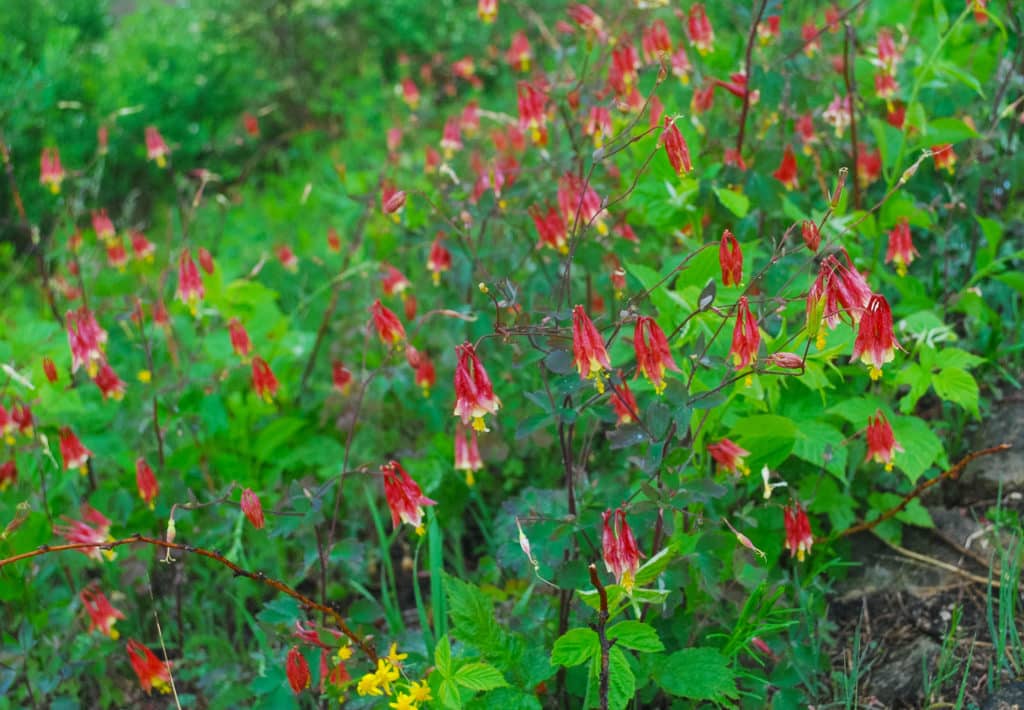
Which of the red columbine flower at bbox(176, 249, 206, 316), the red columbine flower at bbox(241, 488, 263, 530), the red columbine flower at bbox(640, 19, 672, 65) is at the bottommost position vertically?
the red columbine flower at bbox(241, 488, 263, 530)

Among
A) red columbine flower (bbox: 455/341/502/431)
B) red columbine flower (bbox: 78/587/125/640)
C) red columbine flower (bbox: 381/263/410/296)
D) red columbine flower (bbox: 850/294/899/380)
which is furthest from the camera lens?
red columbine flower (bbox: 381/263/410/296)

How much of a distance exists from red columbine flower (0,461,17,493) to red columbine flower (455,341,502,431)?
151 centimetres

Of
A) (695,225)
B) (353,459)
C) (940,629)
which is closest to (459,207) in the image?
(695,225)

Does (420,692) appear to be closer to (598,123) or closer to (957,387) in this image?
(957,387)

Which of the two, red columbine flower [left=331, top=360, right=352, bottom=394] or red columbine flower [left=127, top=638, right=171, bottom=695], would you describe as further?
red columbine flower [left=331, top=360, right=352, bottom=394]

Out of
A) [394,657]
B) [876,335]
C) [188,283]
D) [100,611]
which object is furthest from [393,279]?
[876,335]

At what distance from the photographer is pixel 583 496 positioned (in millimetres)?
2273

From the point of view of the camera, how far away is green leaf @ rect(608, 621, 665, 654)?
1840 millimetres

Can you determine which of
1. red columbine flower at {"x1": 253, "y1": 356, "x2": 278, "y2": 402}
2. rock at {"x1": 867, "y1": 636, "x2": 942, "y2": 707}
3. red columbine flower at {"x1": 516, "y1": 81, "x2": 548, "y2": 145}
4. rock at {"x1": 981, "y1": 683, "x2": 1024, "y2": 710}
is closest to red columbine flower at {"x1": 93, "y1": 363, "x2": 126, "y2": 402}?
red columbine flower at {"x1": 253, "y1": 356, "x2": 278, "y2": 402}

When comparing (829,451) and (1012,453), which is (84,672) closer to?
(829,451)

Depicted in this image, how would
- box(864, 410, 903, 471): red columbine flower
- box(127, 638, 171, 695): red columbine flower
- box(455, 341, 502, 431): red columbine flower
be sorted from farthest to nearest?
box(127, 638, 171, 695): red columbine flower, box(864, 410, 903, 471): red columbine flower, box(455, 341, 502, 431): red columbine flower

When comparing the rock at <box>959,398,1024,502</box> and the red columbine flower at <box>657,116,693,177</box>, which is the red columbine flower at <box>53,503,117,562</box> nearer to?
the red columbine flower at <box>657,116,693,177</box>

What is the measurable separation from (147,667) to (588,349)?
1.31 m

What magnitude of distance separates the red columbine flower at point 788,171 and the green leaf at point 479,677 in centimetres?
165
